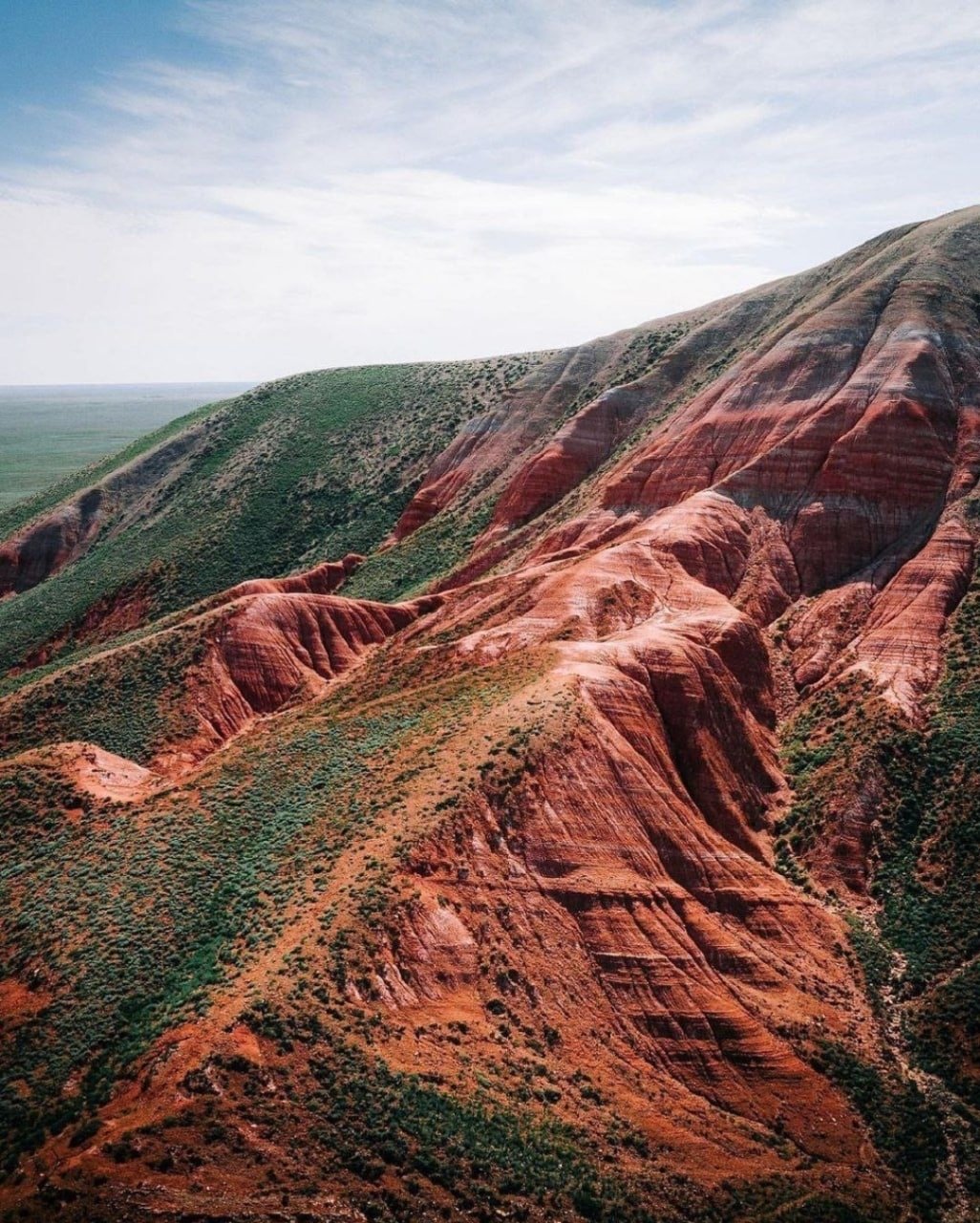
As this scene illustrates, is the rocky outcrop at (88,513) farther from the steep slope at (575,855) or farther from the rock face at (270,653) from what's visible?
the rock face at (270,653)

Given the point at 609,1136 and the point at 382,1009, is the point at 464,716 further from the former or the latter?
the point at 609,1136

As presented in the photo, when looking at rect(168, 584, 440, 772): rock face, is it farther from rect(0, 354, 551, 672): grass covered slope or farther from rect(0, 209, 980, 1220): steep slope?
rect(0, 354, 551, 672): grass covered slope

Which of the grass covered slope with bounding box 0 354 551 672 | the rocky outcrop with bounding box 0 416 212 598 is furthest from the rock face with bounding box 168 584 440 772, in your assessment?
the rocky outcrop with bounding box 0 416 212 598

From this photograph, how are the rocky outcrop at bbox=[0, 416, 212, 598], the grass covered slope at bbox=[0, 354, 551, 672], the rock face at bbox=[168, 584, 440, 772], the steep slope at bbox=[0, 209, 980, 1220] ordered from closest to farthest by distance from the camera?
the steep slope at bbox=[0, 209, 980, 1220], the rock face at bbox=[168, 584, 440, 772], the grass covered slope at bbox=[0, 354, 551, 672], the rocky outcrop at bbox=[0, 416, 212, 598]

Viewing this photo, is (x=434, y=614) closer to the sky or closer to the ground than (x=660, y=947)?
closer to the sky

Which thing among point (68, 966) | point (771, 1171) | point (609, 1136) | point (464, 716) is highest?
point (464, 716)

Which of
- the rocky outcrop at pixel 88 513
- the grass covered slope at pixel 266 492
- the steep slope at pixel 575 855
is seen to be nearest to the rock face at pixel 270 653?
the steep slope at pixel 575 855

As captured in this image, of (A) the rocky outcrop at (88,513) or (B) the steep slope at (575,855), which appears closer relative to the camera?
(B) the steep slope at (575,855)

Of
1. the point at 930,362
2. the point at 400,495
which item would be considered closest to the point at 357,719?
the point at 930,362

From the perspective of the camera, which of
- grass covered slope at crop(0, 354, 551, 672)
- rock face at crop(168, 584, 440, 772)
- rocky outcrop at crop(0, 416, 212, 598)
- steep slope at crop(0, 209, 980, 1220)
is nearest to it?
steep slope at crop(0, 209, 980, 1220)
